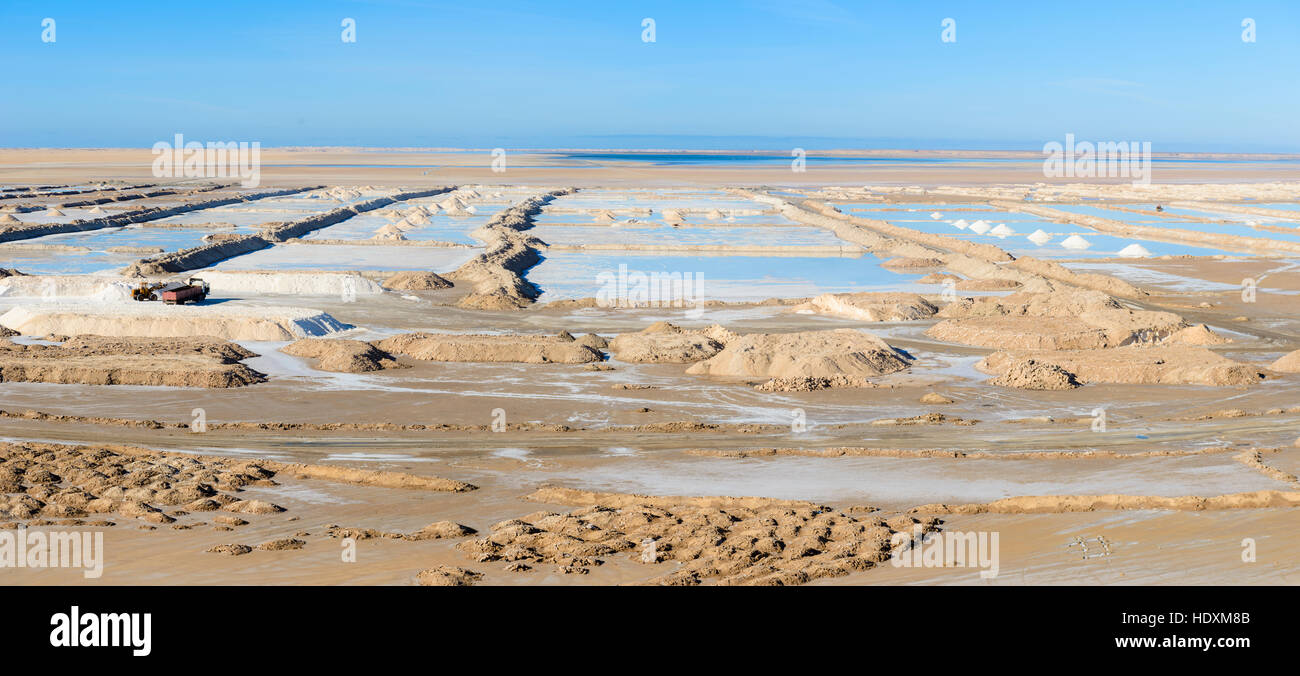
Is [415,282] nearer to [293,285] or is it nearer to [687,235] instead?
[293,285]

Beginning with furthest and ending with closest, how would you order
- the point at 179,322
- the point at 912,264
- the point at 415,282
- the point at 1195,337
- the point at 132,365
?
the point at 912,264, the point at 415,282, the point at 179,322, the point at 1195,337, the point at 132,365

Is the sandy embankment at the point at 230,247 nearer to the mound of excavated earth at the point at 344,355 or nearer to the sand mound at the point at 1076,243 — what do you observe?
the mound of excavated earth at the point at 344,355

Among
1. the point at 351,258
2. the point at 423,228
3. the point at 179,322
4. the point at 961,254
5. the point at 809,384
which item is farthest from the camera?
the point at 423,228

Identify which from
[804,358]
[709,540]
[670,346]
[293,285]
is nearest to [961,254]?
[670,346]

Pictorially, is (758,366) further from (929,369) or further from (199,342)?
(199,342)

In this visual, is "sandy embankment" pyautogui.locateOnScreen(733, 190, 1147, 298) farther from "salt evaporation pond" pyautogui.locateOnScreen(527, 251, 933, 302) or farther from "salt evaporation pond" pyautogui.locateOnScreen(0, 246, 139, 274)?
"salt evaporation pond" pyautogui.locateOnScreen(0, 246, 139, 274)

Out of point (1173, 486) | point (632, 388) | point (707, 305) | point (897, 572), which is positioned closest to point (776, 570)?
point (897, 572)
